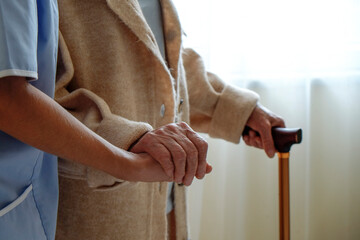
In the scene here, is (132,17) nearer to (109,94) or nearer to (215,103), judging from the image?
(109,94)

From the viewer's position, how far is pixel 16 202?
Result: 18.0 inches

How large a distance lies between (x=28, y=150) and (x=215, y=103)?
560 millimetres

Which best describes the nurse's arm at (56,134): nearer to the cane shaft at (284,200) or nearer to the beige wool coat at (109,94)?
the beige wool coat at (109,94)

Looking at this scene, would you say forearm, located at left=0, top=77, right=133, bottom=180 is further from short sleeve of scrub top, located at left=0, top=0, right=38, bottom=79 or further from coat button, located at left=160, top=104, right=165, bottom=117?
coat button, located at left=160, top=104, right=165, bottom=117

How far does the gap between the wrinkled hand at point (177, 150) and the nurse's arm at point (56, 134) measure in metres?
0.01

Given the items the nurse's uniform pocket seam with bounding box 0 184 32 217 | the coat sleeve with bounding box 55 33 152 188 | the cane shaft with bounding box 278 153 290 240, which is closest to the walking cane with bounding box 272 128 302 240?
the cane shaft with bounding box 278 153 290 240

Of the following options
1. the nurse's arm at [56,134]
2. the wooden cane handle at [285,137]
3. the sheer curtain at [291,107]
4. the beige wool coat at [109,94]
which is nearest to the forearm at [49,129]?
the nurse's arm at [56,134]

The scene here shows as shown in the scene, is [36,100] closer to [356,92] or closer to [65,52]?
[65,52]

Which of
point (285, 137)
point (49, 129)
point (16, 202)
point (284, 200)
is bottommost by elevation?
point (284, 200)

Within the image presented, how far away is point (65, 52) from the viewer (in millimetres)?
585

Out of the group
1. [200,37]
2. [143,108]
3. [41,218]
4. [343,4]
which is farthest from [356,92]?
[41,218]

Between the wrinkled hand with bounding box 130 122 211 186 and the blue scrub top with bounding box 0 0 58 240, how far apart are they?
140 millimetres

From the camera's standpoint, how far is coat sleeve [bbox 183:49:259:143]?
894mm

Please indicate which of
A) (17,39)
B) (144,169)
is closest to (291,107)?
(144,169)
